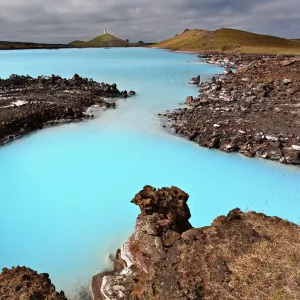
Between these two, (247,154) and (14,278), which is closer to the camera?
(14,278)

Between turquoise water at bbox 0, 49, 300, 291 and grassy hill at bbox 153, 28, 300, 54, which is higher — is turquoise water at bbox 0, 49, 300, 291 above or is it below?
below

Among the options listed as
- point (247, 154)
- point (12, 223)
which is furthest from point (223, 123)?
point (12, 223)

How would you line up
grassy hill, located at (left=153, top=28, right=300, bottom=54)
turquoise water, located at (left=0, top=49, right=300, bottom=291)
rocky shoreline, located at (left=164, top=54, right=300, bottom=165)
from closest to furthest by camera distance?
turquoise water, located at (left=0, top=49, right=300, bottom=291), rocky shoreline, located at (left=164, top=54, right=300, bottom=165), grassy hill, located at (left=153, top=28, right=300, bottom=54)

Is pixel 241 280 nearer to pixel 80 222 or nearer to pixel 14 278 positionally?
pixel 14 278

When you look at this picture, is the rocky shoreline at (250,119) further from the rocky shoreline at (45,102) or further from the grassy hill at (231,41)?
the grassy hill at (231,41)

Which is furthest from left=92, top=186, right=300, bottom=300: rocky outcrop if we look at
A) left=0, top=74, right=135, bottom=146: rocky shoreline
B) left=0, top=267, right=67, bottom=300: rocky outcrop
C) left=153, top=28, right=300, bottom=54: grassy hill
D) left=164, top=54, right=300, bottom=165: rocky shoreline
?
left=153, top=28, right=300, bottom=54: grassy hill

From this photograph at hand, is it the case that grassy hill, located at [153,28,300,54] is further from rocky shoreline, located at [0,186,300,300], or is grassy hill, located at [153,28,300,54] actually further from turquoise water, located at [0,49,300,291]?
rocky shoreline, located at [0,186,300,300]
